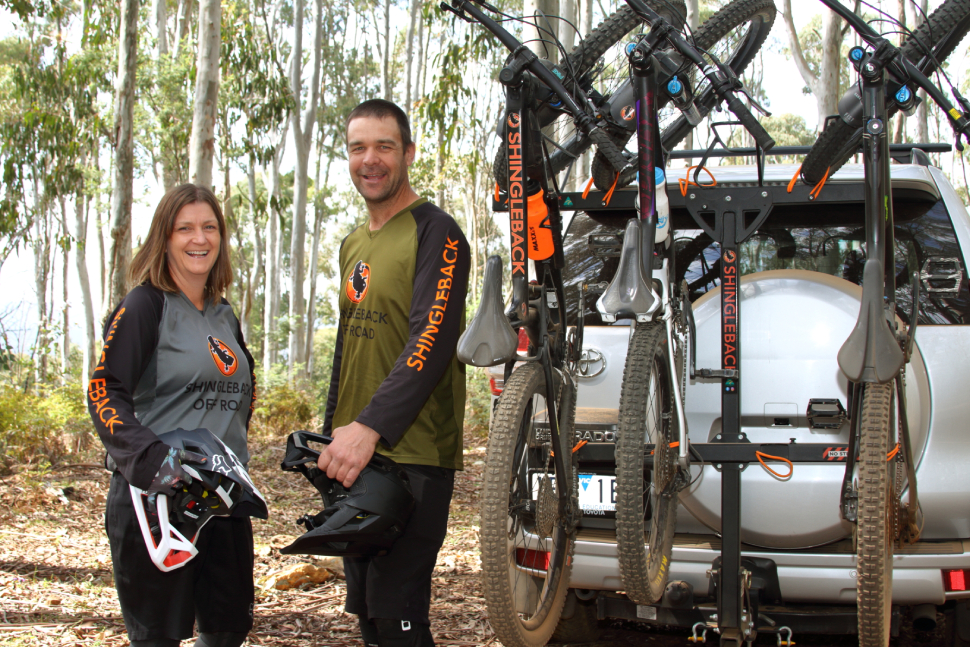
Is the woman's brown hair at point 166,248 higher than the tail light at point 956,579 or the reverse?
higher

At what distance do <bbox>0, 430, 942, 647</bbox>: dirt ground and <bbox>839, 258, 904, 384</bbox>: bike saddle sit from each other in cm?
196

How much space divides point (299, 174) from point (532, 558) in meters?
22.4

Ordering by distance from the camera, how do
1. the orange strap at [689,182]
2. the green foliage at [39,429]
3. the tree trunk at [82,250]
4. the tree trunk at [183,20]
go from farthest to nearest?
the tree trunk at [82,250], the tree trunk at [183,20], the green foliage at [39,429], the orange strap at [689,182]

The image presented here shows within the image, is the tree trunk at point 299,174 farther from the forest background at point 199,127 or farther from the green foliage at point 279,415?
the green foliage at point 279,415

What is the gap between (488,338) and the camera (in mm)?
2590

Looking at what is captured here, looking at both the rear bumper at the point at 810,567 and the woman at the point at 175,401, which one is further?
the rear bumper at the point at 810,567

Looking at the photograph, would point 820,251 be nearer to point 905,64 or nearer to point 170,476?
point 905,64

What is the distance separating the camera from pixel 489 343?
8.47ft

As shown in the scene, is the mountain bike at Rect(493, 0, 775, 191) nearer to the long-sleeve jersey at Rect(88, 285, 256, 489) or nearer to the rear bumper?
the long-sleeve jersey at Rect(88, 285, 256, 489)

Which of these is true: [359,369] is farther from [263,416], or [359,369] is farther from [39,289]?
[39,289]

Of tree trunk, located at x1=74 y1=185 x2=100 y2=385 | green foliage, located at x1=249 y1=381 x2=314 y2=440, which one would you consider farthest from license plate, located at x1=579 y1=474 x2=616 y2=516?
tree trunk, located at x1=74 y1=185 x2=100 y2=385

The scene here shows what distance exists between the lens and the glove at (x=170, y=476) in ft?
7.61

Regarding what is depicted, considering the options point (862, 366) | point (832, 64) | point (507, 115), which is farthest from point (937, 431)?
point (832, 64)

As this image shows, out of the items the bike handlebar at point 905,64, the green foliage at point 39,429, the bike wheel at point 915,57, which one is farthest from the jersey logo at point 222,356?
the green foliage at point 39,429
